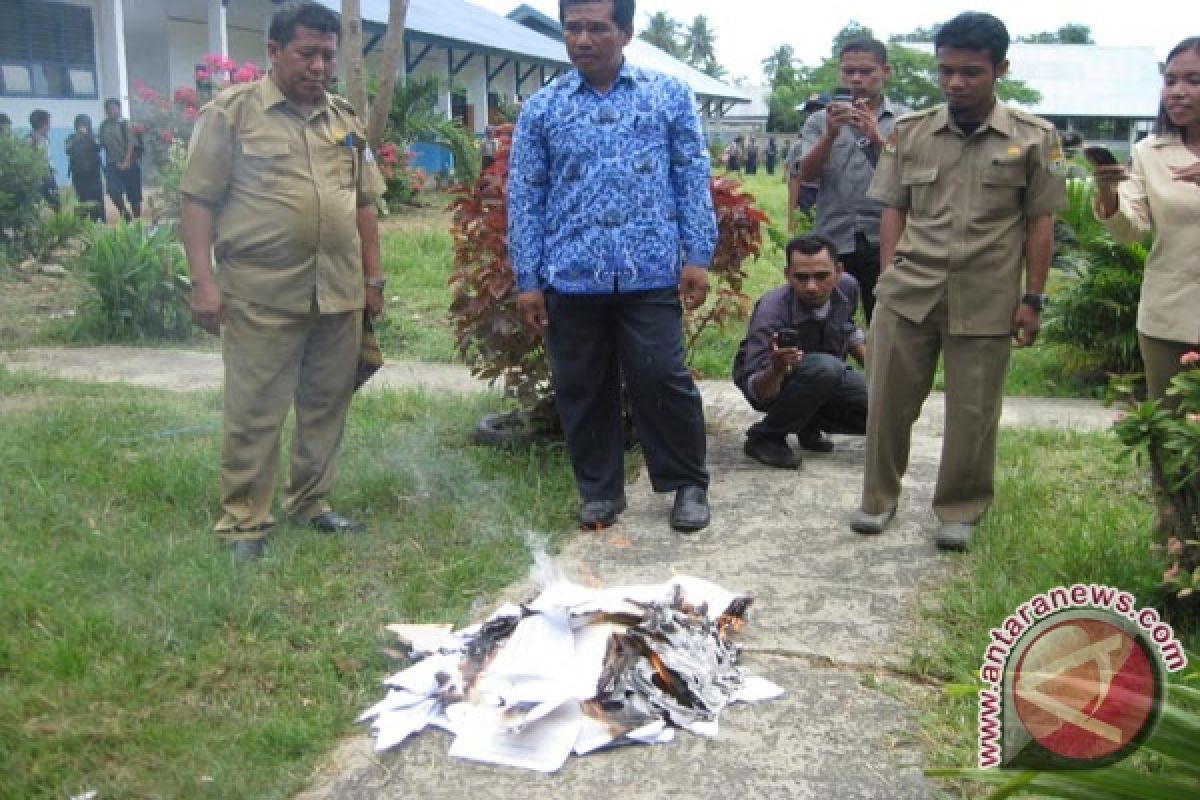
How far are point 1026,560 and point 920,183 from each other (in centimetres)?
130

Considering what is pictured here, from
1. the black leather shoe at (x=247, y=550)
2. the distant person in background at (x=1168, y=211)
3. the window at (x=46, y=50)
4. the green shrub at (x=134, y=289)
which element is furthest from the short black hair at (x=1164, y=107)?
the window at (x=46, y=50)

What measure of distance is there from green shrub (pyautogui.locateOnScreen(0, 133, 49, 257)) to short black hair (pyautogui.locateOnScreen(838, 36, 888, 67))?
7783 mm

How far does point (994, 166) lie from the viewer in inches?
156

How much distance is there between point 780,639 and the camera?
136 inches

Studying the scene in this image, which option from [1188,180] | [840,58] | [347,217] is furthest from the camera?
[840,58]

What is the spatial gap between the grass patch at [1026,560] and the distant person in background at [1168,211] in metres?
0.42

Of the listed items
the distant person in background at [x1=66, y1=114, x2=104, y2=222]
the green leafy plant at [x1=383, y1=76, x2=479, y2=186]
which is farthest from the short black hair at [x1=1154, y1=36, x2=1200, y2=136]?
the green leafy plant at [x1=383, y1=76, x2=479, y2=186]

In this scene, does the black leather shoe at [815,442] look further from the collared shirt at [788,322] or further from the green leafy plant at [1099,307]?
the green leafy plant at [1099,307]

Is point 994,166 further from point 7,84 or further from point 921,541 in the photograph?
point 7,84

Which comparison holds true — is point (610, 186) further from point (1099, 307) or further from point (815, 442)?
point (1099, 307)

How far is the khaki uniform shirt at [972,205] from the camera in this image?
3.97 m

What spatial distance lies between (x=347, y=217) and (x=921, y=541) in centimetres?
232

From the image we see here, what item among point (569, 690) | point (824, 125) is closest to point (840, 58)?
point (824, 125)

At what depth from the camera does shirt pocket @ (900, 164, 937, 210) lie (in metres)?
4.07
